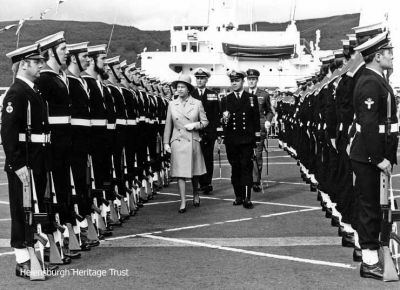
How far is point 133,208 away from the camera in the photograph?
445 inches

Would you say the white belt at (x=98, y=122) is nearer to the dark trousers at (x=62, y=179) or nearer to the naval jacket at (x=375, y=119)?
the dark trousers at (x=62, y=179)

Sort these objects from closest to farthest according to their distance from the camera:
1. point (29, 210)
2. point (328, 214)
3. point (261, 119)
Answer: point (29, 210)
point (328, 214)
point (261, 119)

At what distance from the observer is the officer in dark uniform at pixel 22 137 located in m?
6.99

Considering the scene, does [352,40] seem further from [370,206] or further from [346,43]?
[370,206]

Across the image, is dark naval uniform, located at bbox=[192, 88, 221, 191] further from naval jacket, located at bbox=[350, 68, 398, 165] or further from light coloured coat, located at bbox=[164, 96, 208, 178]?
naval jacket, located at bbox=[350, 68, 398, 165]

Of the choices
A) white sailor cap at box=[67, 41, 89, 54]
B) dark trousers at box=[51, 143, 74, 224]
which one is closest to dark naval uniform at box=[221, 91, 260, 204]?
white sailor cap at box=[67, 41, 89, 54]

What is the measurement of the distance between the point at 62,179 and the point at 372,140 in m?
3.13

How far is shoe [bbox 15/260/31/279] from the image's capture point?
7.05 m

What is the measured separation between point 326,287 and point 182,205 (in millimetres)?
5254

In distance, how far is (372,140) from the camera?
6.79 m

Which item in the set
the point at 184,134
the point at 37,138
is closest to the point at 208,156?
the point at 184,134

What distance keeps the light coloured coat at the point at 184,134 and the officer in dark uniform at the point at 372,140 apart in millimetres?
5192

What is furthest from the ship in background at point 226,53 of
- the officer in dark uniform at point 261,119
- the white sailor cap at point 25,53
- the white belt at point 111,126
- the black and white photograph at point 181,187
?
the white sailor cap at point 25,53

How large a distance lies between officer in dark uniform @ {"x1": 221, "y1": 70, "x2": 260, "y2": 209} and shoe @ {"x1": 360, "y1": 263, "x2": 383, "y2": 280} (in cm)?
534
